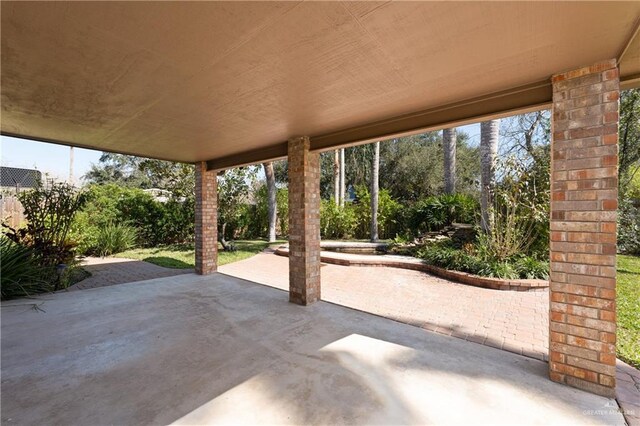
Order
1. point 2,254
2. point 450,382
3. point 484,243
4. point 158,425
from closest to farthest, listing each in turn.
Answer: point 158,425 → point 450,382 → point 2,254 → point 484,243

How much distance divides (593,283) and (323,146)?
10.7 ft

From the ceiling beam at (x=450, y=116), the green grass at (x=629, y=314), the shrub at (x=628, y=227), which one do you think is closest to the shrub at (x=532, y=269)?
the green grass at (x=629, y=314)

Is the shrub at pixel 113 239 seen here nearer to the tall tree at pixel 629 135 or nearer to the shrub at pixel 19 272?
the shrub at pixel 19 272

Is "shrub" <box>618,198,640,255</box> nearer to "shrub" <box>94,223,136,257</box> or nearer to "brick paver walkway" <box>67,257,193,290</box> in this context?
"brick paver walkway" <box>67,257,193,290</box>

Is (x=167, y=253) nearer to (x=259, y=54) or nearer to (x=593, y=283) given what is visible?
(x=259, y=54)

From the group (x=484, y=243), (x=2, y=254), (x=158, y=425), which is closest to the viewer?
(x=158, y=425)

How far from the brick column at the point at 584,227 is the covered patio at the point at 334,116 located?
1cm

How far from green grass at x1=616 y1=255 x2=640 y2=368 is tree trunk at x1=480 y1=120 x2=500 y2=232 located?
8.06 feet

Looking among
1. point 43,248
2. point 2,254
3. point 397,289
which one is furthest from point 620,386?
point 43,248

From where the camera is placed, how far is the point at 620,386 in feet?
7.59

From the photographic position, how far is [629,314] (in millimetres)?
3857

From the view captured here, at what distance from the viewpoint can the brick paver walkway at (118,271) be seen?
229 inches

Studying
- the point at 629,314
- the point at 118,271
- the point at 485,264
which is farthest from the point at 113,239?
the point at 629,314

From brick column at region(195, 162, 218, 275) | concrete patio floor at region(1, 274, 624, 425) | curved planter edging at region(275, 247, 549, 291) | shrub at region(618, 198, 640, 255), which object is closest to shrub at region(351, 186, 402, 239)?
curved planter edging at region(275, 247, 549, 291)
